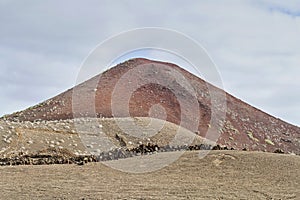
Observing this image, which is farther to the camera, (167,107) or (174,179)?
(167,107)

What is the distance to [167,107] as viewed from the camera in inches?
1382

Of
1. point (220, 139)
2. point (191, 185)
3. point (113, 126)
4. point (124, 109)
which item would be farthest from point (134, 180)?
point (220, 139)

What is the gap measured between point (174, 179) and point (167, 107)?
23.0 m

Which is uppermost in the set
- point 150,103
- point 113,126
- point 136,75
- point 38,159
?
point 136,75

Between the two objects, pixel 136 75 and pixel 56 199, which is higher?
pixel 136 75

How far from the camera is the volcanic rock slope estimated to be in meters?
31.5

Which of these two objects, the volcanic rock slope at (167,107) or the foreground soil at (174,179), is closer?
the foreground soil at (174,179)

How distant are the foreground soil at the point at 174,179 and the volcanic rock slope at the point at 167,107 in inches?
583

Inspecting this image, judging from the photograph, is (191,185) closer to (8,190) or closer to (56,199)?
(56,199)

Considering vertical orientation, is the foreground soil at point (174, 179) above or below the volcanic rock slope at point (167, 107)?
below

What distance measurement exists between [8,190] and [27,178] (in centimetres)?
154

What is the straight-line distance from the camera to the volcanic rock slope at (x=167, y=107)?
104ft

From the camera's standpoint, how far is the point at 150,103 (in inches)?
1358

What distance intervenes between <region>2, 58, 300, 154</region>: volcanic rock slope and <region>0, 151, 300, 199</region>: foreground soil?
14.8 meters
